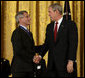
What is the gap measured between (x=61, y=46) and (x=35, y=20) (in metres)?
2.13

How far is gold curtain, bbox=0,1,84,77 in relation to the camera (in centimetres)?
454

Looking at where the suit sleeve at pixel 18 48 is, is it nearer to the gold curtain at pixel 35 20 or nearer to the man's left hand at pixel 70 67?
the man's left hand at pixel 70 67

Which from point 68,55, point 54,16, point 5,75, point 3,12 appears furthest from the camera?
point 3,12

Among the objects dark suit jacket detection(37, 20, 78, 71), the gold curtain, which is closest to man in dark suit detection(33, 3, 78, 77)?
dark suit jacket detection(37, 20, 78, 71)

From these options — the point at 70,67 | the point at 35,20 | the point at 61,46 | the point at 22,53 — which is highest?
the point at 35,20

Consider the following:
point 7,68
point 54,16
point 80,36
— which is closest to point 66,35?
point 54,16

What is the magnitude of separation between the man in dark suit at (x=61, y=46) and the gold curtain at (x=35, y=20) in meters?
1.93

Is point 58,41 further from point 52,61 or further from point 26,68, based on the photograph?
point 26,68

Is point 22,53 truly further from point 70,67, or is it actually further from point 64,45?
point 70,67

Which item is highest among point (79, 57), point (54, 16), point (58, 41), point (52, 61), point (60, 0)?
point (60, 0)

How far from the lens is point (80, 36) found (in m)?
4.72

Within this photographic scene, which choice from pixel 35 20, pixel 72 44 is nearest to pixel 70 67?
pixel 72 44

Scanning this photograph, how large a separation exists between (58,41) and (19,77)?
0.76m

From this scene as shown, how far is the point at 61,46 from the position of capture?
8.60 feet
